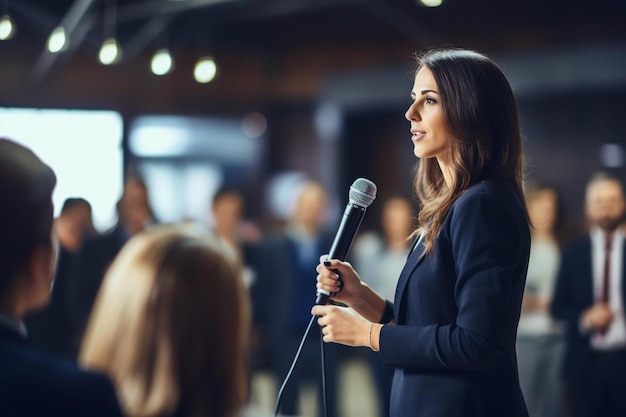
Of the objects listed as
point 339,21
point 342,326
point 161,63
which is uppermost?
point 339,21

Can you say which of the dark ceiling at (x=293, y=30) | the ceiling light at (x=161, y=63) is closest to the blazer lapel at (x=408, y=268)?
the ceiling light at (x=161, y=63)

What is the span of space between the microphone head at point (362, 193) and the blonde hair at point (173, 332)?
829 millimetres

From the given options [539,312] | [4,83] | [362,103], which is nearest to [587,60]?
[362,103]

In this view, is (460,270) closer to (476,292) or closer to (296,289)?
(476,292)

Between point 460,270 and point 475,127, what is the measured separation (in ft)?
1.06

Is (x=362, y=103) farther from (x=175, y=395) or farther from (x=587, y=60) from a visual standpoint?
(x=175, y=395)

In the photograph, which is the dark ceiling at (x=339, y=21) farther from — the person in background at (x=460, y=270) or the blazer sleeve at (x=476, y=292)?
the blazer sleeve at (x=476, y=292)

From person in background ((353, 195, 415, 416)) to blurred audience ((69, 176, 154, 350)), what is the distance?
1475 millimetres

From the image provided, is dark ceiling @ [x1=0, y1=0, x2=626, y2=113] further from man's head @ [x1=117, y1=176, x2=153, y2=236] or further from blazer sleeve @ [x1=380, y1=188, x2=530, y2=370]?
blazer sleeve @ [x1=380, y1=188, x2=530, y2=370]

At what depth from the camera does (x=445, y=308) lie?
1.83m

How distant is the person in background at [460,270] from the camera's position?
1765 millimetres

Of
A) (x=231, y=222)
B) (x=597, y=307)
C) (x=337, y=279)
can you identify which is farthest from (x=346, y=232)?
(x=231, y=222)

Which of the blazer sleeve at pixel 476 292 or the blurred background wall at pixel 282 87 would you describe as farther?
the blurred background wall at pixel 282 87

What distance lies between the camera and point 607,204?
14.8 ft
